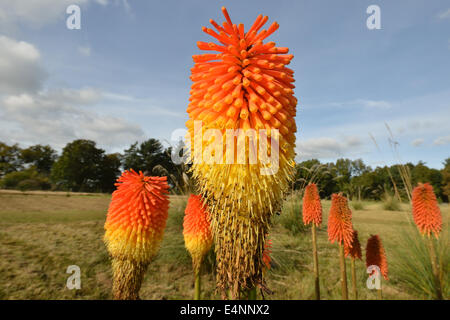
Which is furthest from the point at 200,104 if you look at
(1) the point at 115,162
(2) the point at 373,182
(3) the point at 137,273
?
(1) the point at 115,162

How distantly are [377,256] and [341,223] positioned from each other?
80 cm

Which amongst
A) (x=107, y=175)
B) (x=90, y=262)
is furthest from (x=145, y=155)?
(x=90, y=262)

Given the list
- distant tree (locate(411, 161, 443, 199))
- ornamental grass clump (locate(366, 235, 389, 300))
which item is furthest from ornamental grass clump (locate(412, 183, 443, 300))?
distant tree (locate(411, 161, 443, 199))

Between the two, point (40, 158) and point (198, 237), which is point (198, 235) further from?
point (40, 158)

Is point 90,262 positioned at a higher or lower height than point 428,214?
lower

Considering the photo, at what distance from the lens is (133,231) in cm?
195

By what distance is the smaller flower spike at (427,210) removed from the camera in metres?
3.64

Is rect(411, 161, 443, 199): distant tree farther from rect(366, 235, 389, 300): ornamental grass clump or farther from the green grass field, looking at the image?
rect(366, 235, 389, 300): ornamental grass clump

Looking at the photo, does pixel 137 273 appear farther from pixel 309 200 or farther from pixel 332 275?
pixel 332 275

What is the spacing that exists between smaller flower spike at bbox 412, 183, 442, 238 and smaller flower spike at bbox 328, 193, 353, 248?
5.59 feet

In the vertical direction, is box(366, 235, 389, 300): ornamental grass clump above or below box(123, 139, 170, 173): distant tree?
below

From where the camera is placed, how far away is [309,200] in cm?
333

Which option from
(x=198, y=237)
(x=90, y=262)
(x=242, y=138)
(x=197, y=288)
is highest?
(x=242, y=138)

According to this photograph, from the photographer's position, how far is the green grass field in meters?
3.70
